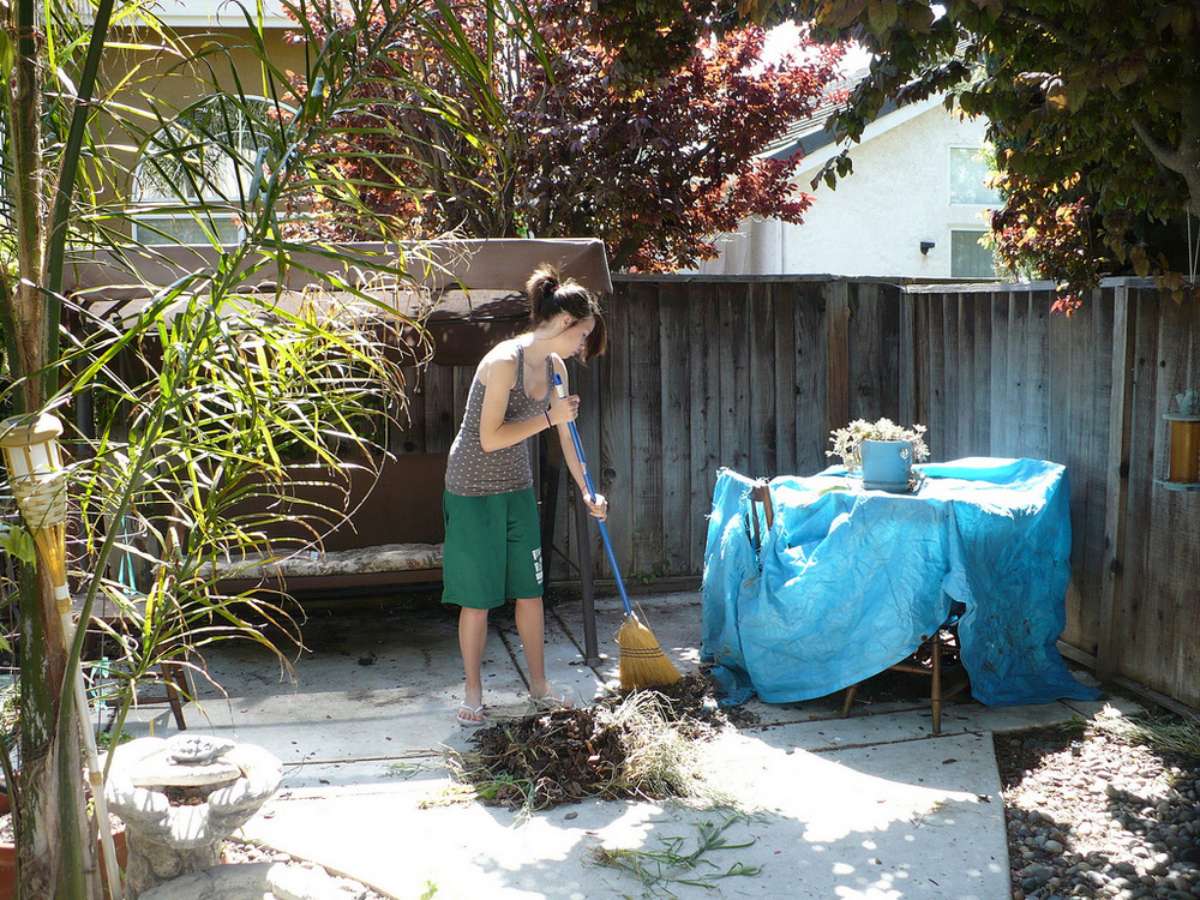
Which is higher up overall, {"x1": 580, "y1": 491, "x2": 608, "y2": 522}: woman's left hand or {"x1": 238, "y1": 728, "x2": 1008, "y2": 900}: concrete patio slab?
{"x1": 580, "y1": 491, "x2": 608, "y2": 522}: woman's left hand

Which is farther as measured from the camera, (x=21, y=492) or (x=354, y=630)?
(x=354, y=630)

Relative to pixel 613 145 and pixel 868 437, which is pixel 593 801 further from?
pixel 613 145

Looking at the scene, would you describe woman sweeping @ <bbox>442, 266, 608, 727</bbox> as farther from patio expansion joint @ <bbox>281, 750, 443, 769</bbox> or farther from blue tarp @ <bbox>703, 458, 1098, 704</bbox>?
blue tarp @ <bbox>703, 458, 1098, 704</bbox>

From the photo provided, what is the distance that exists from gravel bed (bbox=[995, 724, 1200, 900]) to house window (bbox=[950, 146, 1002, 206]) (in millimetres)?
9885

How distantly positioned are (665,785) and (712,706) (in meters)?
0.87

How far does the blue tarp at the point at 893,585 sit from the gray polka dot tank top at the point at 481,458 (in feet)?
3.36

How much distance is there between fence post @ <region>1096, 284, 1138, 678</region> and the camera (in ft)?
16.1

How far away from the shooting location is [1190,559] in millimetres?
4570

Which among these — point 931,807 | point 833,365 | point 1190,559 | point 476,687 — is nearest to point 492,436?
point 476,687

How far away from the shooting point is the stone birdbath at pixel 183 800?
9.09ft

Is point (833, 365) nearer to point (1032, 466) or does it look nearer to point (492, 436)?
point (1032, 466)

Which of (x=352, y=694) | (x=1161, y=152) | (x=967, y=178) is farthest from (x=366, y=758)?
(x=967, y=178)

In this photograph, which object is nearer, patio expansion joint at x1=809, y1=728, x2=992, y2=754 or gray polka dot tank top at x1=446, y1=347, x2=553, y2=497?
patio expansion joint at x1=809, y1=728, x2=992, y2=754

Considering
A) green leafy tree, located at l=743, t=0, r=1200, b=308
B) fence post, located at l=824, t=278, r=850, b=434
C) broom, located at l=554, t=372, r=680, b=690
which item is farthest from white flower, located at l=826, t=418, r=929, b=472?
fence post, located at l=824, t=278, r=850, b=434
